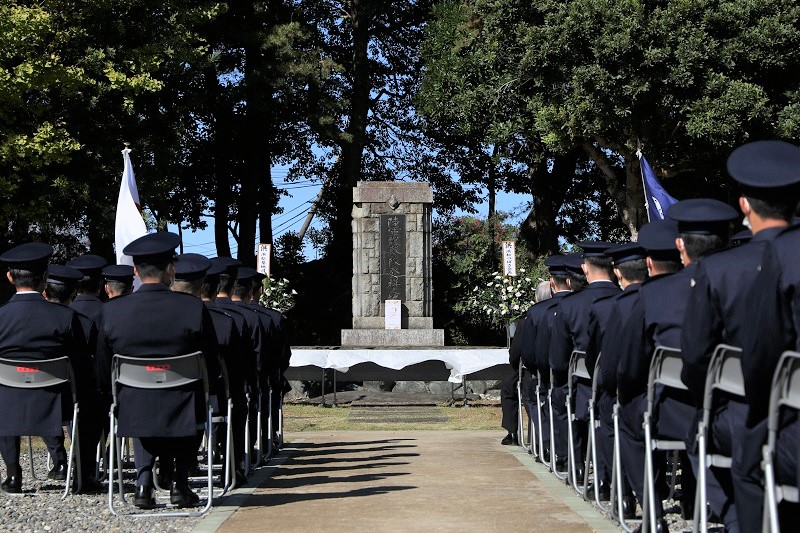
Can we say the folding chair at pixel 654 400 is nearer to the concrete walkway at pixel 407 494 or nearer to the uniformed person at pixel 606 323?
the uniformed person at pixel 606 323

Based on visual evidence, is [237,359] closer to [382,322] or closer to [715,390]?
[715,390]

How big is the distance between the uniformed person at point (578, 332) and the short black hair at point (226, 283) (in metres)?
3.10

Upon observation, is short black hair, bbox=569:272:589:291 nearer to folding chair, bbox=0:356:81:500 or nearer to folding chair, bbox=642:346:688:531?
folding chair, bbox=642:346:688:531

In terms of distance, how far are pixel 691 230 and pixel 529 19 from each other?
23309 millimetres

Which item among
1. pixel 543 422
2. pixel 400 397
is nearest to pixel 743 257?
Answer: pixel 543 422

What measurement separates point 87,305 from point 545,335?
13.5 ft

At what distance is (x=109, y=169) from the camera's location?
31.3 m

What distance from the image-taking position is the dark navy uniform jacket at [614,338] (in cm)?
749

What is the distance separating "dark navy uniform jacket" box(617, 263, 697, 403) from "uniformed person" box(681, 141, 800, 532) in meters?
1.22

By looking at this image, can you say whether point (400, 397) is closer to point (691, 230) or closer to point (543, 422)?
point (543, 422)

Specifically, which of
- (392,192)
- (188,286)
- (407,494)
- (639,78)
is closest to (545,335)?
(407,494)

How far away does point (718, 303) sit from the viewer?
17.1 feet

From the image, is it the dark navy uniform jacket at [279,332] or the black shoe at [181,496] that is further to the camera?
the dark navy uniform jacket at [279,332]

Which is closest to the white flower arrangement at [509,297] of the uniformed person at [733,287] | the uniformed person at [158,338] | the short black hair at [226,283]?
the short black hair at [226,283]
